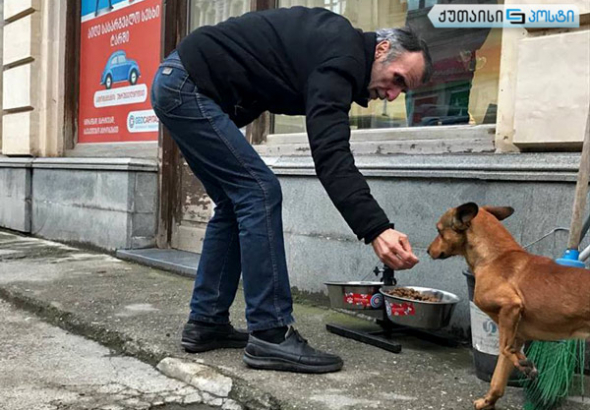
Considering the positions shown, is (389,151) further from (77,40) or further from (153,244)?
(77,40)

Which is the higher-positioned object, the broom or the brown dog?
the brown dog

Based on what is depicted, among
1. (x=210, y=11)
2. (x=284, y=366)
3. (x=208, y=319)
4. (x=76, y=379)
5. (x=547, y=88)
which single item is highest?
(x=210, y=11)

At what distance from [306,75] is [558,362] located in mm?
1529

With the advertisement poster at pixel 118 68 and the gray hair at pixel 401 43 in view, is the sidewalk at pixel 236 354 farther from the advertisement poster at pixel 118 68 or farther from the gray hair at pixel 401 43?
the advertisement poster at pixel 118 68

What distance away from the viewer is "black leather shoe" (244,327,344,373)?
9.15ft

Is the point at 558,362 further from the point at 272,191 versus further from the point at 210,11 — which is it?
the point at 210,11

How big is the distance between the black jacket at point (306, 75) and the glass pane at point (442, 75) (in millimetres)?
1545

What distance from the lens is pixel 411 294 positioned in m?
3.24

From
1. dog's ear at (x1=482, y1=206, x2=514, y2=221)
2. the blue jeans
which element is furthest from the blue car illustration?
dog's ear at (x1=482, y1=206, x2=514, y2=221)

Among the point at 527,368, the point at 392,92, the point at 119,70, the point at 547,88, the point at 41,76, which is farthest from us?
the point at 41,76

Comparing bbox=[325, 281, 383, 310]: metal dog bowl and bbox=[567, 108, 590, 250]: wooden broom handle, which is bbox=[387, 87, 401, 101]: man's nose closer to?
bbox=[567, 108, 590, 250]: wooden broom handle

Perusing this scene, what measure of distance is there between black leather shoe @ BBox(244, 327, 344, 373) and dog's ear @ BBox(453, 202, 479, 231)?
87cm

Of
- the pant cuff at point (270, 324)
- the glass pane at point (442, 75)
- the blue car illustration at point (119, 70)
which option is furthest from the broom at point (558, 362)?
the blue car illustration at point (119, 70)

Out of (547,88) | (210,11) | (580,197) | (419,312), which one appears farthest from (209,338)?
(210,11)
